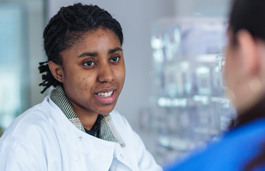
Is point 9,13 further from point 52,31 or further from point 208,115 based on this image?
point 208,115

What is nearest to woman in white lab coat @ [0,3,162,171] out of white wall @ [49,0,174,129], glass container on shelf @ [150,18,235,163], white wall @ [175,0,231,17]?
glass container on shelf @ [150,18,235,163]

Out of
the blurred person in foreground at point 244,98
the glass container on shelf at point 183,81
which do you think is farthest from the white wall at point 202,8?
the blurred person in foreground at point 244,98

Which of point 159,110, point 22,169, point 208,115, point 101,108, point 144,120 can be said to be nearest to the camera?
point 22,169

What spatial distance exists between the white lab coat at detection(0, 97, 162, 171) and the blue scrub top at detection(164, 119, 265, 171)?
64cm

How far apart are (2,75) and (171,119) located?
131 centimetres

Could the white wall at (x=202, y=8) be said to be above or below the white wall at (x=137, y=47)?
above

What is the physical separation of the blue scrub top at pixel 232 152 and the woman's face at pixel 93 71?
2.29ft

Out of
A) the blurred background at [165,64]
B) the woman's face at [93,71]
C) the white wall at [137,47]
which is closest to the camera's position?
the woman's face at [93,71]

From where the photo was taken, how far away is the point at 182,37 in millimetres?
2340

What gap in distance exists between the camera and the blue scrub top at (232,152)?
396 mm

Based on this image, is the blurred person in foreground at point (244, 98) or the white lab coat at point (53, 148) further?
the white lab coat at point (53, 148)

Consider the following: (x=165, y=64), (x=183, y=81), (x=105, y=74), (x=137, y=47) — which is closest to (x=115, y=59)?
(x=105, y=74)

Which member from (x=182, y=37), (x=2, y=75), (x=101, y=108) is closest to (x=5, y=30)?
(x=2, y=75)

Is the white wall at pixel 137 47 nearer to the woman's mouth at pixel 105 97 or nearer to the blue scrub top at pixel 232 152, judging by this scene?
the woman's mouth at pixel 105 97
